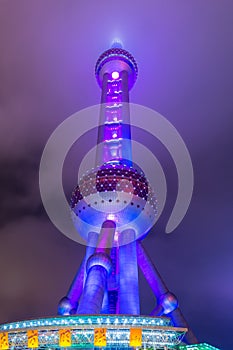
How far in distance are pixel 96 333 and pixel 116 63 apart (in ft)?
208

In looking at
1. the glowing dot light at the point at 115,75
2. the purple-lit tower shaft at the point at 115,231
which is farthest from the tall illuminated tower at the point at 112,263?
the glowing dot light at the point at 115,75

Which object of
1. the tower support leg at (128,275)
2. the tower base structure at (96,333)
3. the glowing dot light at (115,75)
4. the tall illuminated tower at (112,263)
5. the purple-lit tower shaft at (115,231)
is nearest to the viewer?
the tower base structure at (96,333)

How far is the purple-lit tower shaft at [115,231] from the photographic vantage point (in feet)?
191

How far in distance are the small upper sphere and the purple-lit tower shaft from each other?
12849mm

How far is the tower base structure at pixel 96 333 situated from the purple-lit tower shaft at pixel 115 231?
11085mm

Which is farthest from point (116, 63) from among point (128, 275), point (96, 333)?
point (96, 333)

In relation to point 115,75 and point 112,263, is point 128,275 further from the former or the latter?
point 115,75

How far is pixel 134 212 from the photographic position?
68.2 meters

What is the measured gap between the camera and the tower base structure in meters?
37.8

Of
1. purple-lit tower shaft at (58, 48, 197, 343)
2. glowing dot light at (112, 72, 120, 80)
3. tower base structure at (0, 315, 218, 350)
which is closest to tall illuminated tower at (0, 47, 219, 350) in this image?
tower base structure at (0, 315, 218, 350)

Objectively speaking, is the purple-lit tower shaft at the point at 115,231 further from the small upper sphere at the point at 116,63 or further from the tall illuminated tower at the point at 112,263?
the small upper sphere at the point at 116,63

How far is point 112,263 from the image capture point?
6056 centimetres

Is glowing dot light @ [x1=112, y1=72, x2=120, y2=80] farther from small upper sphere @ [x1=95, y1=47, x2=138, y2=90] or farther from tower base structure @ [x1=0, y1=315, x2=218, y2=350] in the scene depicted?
tower base structure @ [x1=0, y1=315, x2=218, y2=350]

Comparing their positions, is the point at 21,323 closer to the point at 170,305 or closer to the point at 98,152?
the point at 170,305
